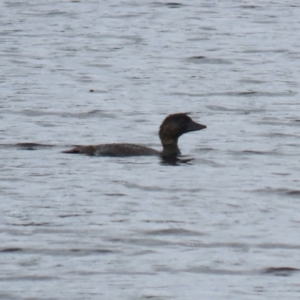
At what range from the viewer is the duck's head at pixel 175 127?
633 inches

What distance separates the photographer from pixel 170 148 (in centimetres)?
1606

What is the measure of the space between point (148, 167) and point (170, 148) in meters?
1.03

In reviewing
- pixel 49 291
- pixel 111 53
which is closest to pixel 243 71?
pixel 111 53

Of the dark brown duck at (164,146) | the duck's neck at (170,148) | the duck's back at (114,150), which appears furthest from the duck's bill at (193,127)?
the duck's back at (114,150)

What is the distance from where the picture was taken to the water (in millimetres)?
10344

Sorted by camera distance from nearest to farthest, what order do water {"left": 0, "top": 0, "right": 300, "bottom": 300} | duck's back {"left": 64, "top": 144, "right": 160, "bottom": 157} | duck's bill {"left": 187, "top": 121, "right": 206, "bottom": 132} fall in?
water {"left": 0, "top": 0, "right": 300, "bottom": 300} < duck's back {"left": 64, "top": 144, "right": 160, "bottom": 157} < duck's bill {"left": 187, "top": 121, "right": 206, "bottom": 132}

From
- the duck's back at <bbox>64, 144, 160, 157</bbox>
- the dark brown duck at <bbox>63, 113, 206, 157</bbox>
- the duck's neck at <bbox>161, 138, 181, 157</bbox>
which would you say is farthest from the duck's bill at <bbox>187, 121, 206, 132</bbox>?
the duck's back at <bbox>64, 144, 160, 157</bbox>

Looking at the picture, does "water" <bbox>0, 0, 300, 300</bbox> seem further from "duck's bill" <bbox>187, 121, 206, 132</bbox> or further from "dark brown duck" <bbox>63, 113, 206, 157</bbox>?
"duck's bill" <bbox>187, 121, 206, 132</bbox>

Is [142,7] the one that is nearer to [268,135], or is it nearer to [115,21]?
[115,21]

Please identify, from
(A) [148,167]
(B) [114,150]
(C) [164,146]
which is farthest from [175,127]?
(A) [148,167]

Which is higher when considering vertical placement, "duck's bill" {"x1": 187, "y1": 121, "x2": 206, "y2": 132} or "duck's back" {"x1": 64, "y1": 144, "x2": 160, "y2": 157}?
"duck's bill" {"x1": 187, "y1": 121, "x2": 206, "y2": 132}

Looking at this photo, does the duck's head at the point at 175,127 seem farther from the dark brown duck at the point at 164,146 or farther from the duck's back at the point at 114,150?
the duck's back at the point at 114,150

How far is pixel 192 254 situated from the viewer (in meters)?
10.9

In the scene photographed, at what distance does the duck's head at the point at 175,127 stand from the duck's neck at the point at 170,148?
2 cm
